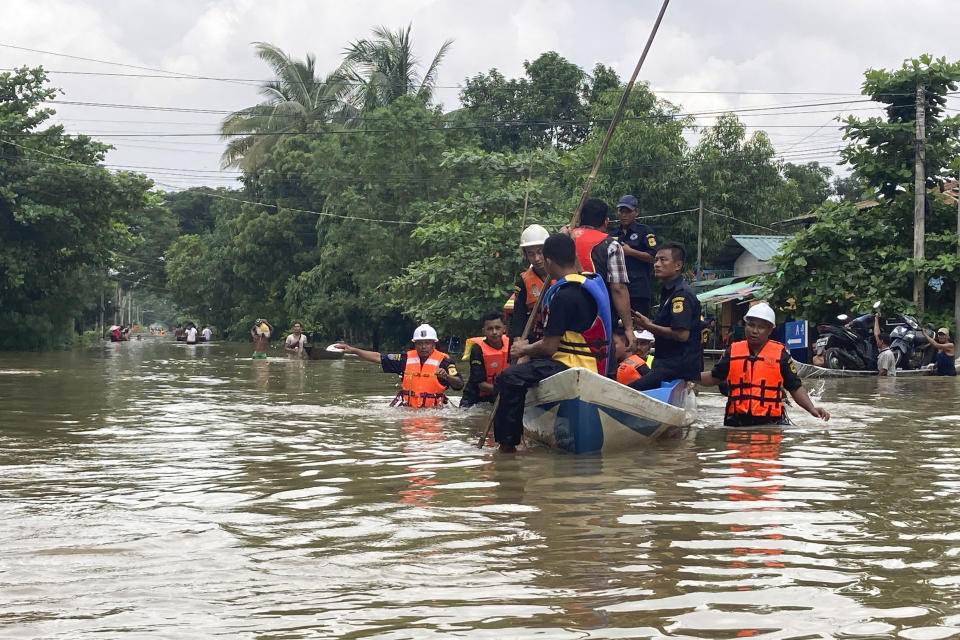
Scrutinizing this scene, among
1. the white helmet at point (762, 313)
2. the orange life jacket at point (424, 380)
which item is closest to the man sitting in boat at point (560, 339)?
the white helmet at point (762, 313)

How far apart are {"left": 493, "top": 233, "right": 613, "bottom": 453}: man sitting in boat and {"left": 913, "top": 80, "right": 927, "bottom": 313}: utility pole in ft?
56.8

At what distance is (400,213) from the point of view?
1638 inches

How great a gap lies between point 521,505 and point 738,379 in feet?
14.4

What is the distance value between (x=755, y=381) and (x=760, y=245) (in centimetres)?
2781

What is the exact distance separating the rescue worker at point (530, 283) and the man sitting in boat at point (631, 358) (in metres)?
0.73

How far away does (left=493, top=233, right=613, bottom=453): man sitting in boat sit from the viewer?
8.19 metres

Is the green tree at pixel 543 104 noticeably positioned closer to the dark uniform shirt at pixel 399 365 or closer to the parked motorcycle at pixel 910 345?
the parked motorcycle at pixel 910 345

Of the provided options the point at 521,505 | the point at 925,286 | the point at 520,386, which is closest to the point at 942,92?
the point at 925,286

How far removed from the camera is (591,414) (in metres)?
8.46

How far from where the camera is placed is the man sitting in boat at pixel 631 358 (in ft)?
31.4

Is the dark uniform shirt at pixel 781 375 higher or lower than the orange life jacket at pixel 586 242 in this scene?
lower

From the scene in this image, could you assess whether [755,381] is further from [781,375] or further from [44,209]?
[44,209]

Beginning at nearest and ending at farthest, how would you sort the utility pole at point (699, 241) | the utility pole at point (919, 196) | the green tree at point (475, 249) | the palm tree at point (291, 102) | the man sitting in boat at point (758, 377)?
the man sitting in boat at point (758, 377) < the utility pole at point (919, 196) < the green tree at point (475, 249) < the utility pole at point (699, 241) < the palm tree at point (291, 102)

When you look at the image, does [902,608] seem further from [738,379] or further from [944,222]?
[944,222]
